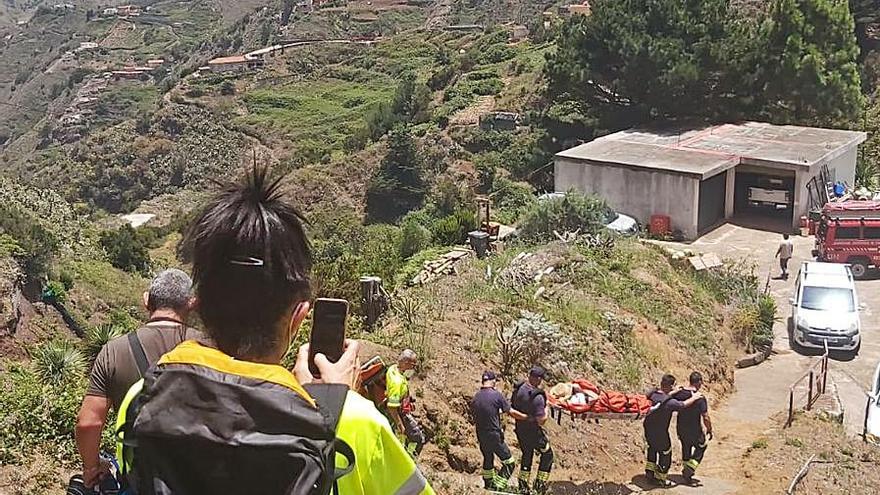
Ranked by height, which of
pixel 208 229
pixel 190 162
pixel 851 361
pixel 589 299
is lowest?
pixel 190 162

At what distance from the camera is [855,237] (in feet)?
72.9

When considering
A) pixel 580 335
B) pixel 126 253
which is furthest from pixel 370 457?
pixel 126 253

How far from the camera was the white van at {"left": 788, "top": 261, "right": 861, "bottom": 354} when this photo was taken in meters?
17.6

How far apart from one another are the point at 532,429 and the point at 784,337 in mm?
11717

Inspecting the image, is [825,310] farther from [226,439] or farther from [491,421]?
[226,439]

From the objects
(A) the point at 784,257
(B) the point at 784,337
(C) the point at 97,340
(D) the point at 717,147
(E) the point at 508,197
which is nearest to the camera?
(C) the point at 97,340

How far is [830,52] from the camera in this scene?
3278cm

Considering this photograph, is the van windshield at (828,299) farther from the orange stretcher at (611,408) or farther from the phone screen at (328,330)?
the phone screen at (328,330)

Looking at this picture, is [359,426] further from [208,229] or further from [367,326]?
[367,326]

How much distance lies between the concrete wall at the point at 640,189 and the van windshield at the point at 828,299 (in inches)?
280

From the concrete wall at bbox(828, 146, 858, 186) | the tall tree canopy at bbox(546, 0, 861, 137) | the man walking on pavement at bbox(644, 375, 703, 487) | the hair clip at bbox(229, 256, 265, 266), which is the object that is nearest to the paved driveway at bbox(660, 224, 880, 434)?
the concrete wall at bbox(828, 146, 858, 186)

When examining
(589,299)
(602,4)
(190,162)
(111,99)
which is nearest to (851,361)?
(589,299)

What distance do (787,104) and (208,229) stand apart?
109ft

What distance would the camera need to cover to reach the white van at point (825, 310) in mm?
17609
